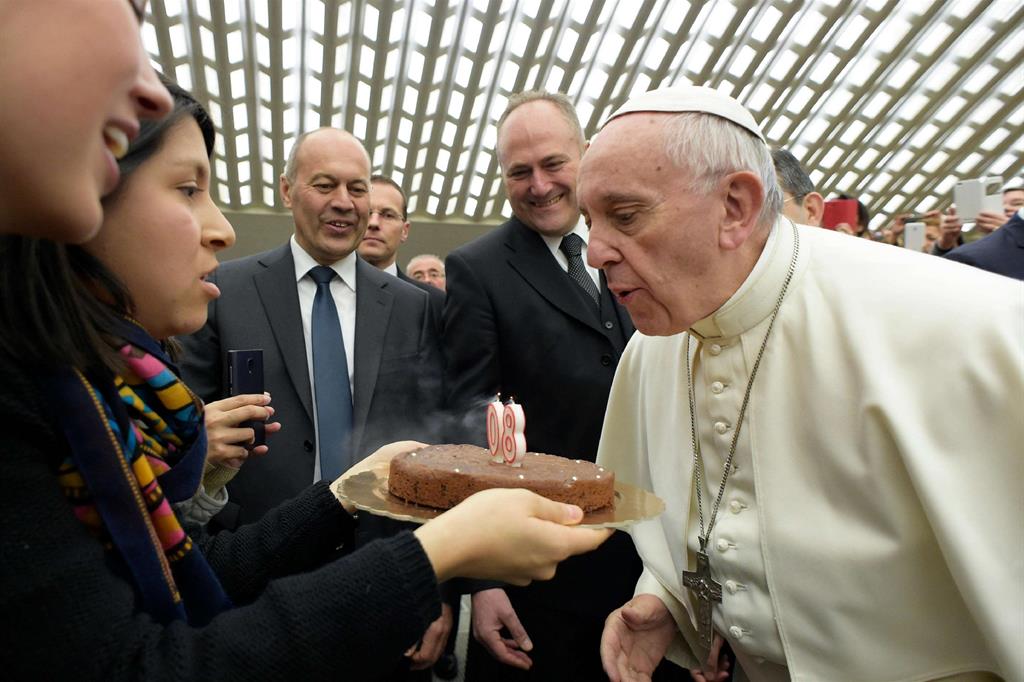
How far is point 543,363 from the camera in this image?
2.92 meters

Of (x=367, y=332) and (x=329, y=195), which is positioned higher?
(x=329, y=195)

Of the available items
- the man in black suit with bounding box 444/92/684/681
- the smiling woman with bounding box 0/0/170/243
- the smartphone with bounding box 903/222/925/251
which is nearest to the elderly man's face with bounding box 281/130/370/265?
the man in black suit with bounding box 444/92/684/681

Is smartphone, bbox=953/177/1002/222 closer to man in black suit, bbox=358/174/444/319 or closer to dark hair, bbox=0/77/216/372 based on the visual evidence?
man in black suit, bbox=358/174/444/319

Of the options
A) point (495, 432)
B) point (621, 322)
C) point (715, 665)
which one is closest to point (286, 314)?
point (621, 322)

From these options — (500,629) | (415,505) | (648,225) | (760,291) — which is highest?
(648,225)

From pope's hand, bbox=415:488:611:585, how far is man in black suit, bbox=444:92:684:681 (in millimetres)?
1460

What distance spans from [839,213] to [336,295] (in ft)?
12.4

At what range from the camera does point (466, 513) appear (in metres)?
1.32

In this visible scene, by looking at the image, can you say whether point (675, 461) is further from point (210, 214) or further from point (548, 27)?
point (548, 27)

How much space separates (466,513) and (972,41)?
22.7 m

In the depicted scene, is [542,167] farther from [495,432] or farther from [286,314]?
[495,432]

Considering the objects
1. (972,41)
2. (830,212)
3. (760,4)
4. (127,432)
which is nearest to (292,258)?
(127,432)

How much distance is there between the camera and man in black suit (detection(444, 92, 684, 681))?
283 centimetres

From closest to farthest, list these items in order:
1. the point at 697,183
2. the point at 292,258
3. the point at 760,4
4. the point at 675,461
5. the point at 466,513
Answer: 1. the point at 466,513
2. the point at 697,183
3. the point at 675,461
4. the point at 292,258
5. the point at 760,4
